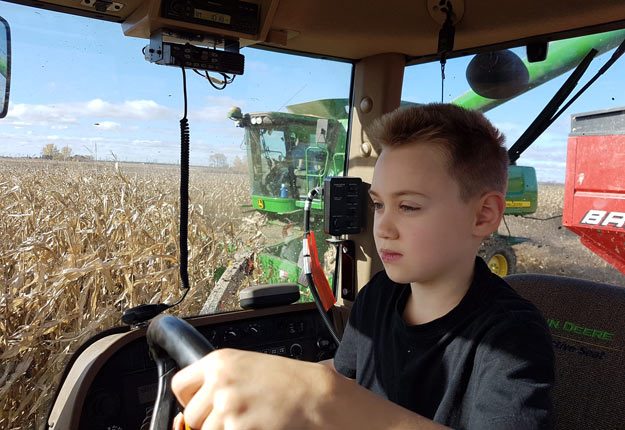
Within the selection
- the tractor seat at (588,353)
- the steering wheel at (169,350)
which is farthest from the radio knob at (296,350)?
the steering wheel at (169,350)

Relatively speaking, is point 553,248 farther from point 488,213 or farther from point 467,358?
point 467,358

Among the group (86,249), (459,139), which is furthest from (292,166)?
(459,139)

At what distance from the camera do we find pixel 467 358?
1.09 metres

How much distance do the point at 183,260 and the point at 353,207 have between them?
2.75 ft

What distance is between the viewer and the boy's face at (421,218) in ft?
3.78

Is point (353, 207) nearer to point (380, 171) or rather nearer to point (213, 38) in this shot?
point (213, 38)

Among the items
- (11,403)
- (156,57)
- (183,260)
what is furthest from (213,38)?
(11,403)

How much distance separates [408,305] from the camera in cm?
134

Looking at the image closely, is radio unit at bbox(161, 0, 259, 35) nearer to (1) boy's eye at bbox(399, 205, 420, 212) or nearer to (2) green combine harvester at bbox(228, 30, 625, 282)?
(2) green combine harvester at bbox(228, 30, 625, 282)

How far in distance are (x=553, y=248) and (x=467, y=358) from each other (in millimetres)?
2937

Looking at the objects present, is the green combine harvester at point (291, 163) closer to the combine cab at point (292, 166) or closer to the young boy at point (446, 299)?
the combine cab at point (292, 166)

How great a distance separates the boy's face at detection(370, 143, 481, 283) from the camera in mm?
1151

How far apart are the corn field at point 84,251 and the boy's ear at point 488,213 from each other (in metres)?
1.49

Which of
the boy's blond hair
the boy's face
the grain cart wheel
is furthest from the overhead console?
the grain cart wheel
